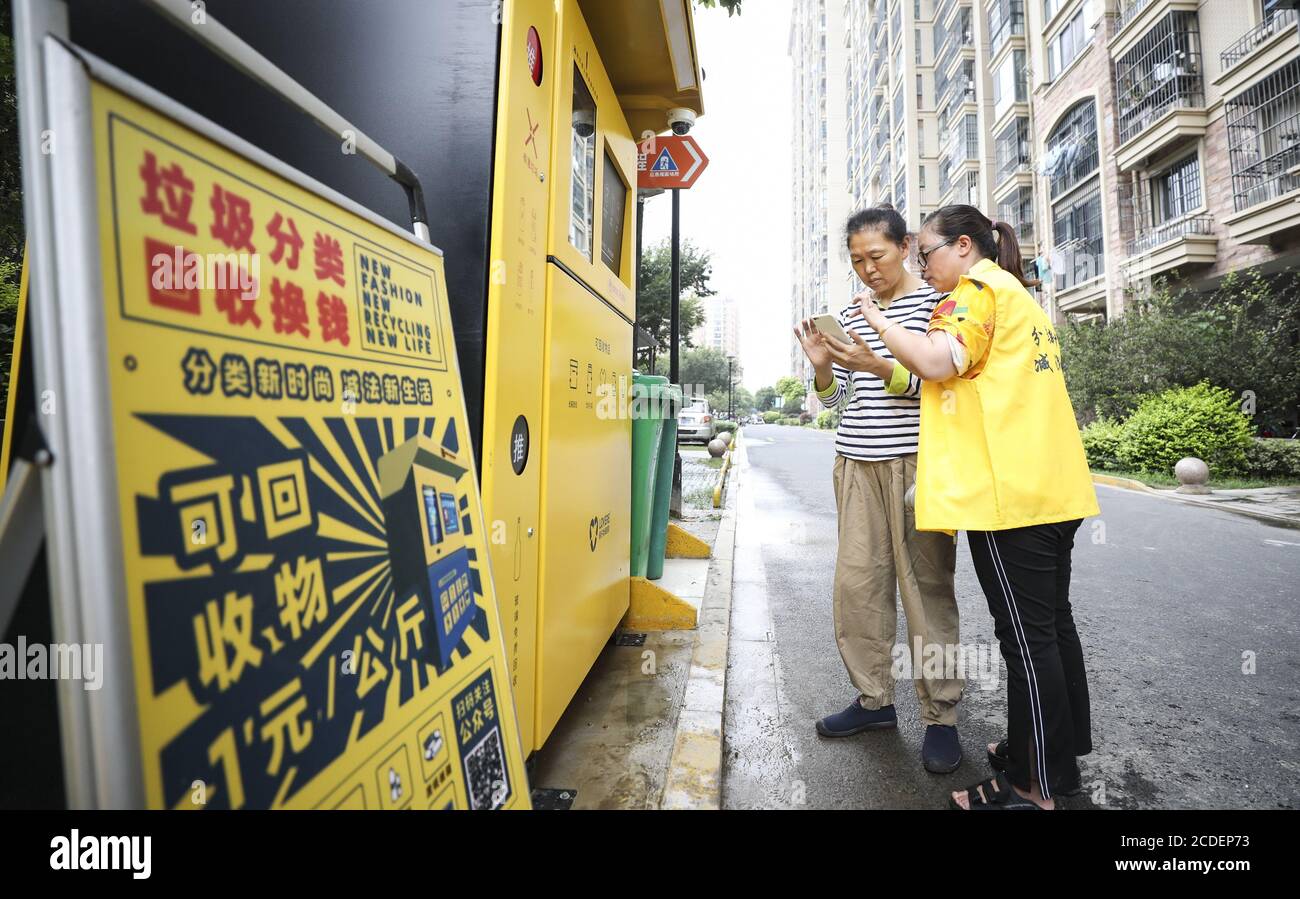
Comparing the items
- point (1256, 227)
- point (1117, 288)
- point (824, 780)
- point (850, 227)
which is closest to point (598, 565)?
point (824, 780)

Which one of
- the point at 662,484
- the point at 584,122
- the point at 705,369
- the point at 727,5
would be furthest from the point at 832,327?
the point at 705,369

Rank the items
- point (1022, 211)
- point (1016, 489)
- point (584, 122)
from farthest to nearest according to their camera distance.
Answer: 1. point (1022, 211)
2. point (584, 122)
3. point (1016, 489)

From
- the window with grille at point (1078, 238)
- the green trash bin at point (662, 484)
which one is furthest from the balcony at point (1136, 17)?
the green trash bin at point (662, 484)

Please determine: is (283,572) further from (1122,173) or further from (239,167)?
(1122,173)

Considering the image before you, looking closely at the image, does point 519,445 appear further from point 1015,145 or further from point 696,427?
point 1015,145

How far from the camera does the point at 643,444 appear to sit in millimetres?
3836

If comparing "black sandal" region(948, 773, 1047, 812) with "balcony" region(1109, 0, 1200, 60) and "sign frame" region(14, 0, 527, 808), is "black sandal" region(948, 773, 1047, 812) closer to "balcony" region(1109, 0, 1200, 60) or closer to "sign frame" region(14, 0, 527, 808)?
"sign frame" region(14, 0, 527, 808)

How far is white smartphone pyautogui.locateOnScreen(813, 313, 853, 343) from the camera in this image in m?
2.26

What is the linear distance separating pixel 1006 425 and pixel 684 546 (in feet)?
12.0

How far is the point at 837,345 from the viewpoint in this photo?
232 cm

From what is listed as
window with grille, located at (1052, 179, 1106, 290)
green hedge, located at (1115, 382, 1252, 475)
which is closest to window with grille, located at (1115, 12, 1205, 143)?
window with grille, located at (1052, 179, 1106, 290)

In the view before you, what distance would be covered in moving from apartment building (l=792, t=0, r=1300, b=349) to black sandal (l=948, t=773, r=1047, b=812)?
1.73 metres

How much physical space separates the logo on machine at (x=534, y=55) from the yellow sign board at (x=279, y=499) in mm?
1058

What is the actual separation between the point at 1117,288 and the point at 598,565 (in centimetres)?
2259
